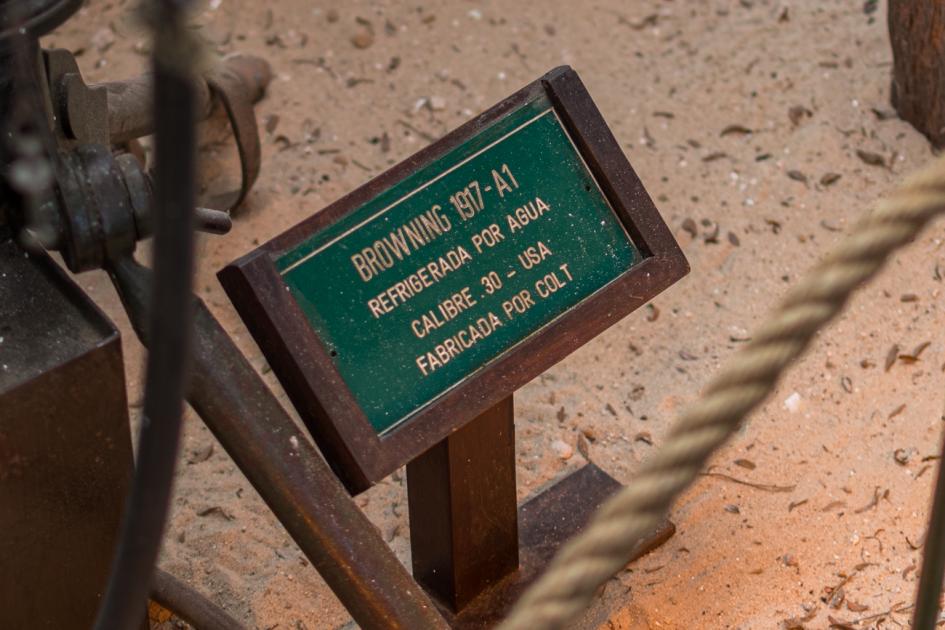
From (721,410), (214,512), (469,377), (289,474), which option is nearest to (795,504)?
(469,377)

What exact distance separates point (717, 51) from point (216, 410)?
6.91 feet

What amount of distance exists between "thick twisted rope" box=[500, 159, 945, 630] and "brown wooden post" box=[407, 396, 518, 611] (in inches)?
34.3

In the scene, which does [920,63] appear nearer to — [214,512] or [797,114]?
[797,114]

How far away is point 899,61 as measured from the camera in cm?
270

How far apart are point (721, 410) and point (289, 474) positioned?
0.62 metres

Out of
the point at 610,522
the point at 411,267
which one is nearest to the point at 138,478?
the point at 610,522

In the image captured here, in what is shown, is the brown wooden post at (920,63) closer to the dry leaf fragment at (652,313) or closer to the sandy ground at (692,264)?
the sandy ground at (692,264)

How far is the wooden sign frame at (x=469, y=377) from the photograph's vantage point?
1348mm

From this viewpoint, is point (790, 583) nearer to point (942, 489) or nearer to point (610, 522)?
point (942, 489)

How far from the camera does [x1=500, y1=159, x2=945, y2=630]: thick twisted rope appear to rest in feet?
2.45

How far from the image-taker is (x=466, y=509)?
1714 mm

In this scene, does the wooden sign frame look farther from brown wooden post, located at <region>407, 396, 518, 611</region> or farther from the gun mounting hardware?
brown wooden post, located at <region>407, 396, 518, 611</region>

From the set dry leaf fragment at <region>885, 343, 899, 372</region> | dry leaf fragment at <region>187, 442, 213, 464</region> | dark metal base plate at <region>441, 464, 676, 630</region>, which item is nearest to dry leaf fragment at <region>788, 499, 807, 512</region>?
dark metal base plate at <region>441, 464, 676, 630</region>

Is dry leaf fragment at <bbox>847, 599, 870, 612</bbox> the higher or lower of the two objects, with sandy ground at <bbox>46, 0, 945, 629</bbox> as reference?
lower
